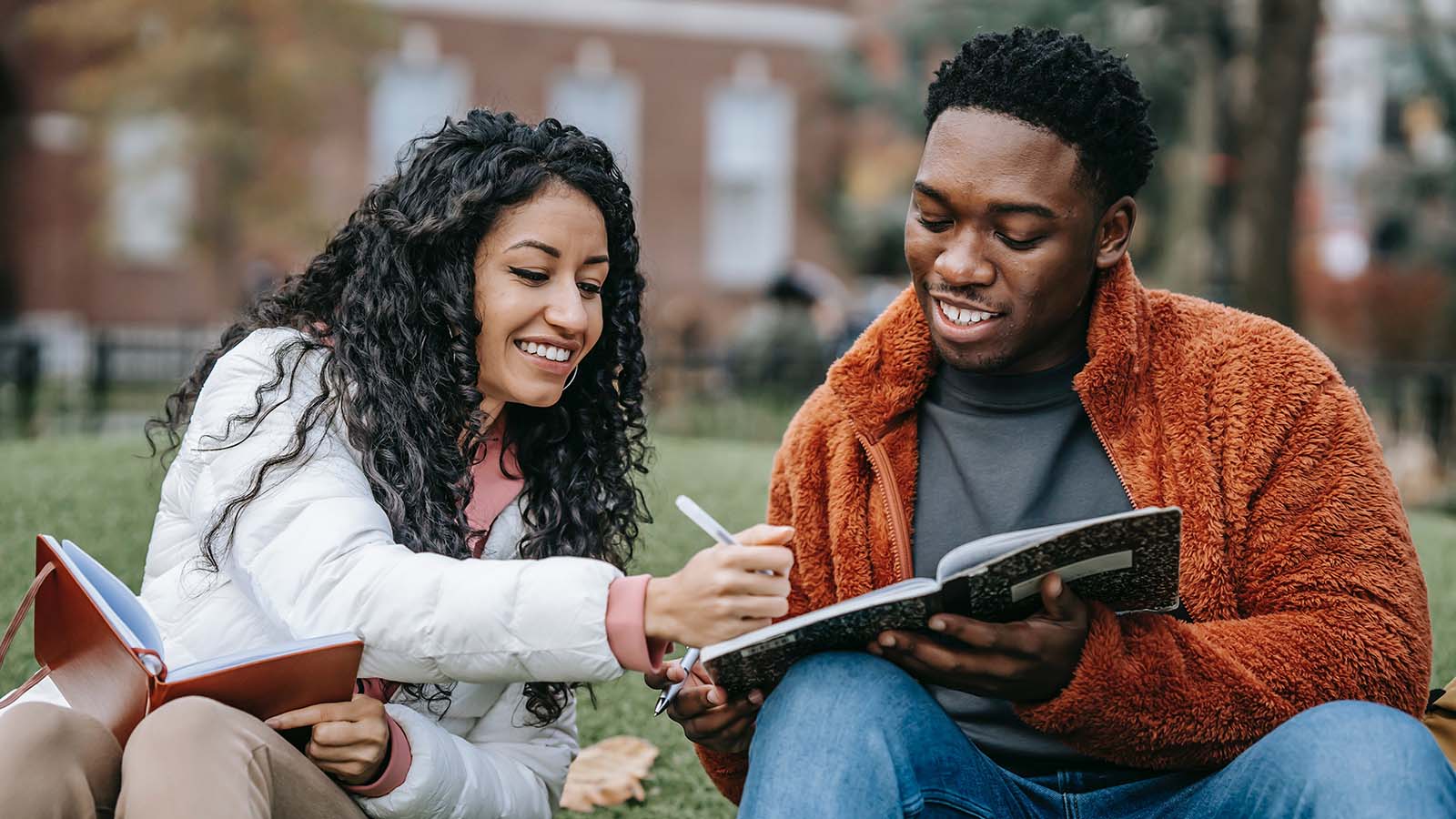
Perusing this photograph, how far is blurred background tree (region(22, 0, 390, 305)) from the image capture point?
1441 centimetres

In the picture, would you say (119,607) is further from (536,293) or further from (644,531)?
(644,531)

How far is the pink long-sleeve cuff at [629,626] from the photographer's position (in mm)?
1980

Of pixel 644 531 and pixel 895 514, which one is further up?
pixel 895 514

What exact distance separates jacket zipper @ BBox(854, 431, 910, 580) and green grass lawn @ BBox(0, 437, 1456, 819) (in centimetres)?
94

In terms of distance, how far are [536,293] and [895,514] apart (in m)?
0.73

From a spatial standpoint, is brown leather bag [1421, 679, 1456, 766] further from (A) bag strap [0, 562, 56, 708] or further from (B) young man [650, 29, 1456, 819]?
(A) bag strap [0, 562, 56, 708]

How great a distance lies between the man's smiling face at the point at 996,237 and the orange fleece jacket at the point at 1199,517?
0.37ft

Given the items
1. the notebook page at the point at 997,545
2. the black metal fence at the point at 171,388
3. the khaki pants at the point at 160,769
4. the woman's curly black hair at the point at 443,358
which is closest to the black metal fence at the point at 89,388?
the black metal fence at the point at 171,388

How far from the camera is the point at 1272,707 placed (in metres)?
2.14

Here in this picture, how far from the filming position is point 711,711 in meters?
2.35

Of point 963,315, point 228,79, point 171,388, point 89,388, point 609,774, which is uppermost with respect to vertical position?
point 228,79

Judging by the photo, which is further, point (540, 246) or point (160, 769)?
point (540, 246)

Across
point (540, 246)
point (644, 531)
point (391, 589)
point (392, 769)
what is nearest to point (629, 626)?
point (391, 589)

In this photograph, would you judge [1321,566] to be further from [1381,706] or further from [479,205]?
[479,205]
